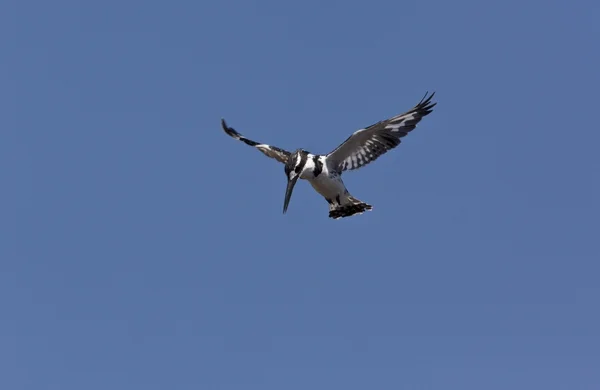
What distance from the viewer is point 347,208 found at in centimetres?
2344

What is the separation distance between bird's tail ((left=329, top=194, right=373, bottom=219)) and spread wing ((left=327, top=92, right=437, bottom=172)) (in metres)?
0.87

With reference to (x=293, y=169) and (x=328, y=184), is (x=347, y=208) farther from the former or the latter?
(x=293, y=169)

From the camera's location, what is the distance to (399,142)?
22438 millimetres

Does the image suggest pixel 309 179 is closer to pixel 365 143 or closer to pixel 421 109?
pixel 365 143

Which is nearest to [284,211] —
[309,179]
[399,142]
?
[309,179]

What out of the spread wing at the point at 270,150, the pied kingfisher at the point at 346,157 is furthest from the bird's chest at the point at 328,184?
the spread wing at the point at 270,150

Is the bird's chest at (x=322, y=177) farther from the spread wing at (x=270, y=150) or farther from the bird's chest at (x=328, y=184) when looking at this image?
the spread wing at (x=270, y=150)

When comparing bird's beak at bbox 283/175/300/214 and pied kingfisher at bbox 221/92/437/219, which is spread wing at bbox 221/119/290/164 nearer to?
pied kingfisher at bbox 221/92/437/219

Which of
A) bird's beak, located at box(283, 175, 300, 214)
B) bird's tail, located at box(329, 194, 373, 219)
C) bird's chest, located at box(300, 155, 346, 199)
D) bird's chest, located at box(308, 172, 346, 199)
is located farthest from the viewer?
bird's tail, located at box(329, 194, 373, 219)

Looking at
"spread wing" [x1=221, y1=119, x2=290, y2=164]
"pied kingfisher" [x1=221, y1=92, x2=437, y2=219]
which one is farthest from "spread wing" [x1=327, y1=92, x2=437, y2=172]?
"spread wing" [x1=221, y1=119, x2=290, y2=164]

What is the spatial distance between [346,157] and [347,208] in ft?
4.09

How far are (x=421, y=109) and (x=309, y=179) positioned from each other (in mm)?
2764

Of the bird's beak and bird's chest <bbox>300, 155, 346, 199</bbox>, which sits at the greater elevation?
bird's chest <bbox>300, 155, 346, 199</bbox>

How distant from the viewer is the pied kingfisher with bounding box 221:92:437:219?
22219 millimetres
